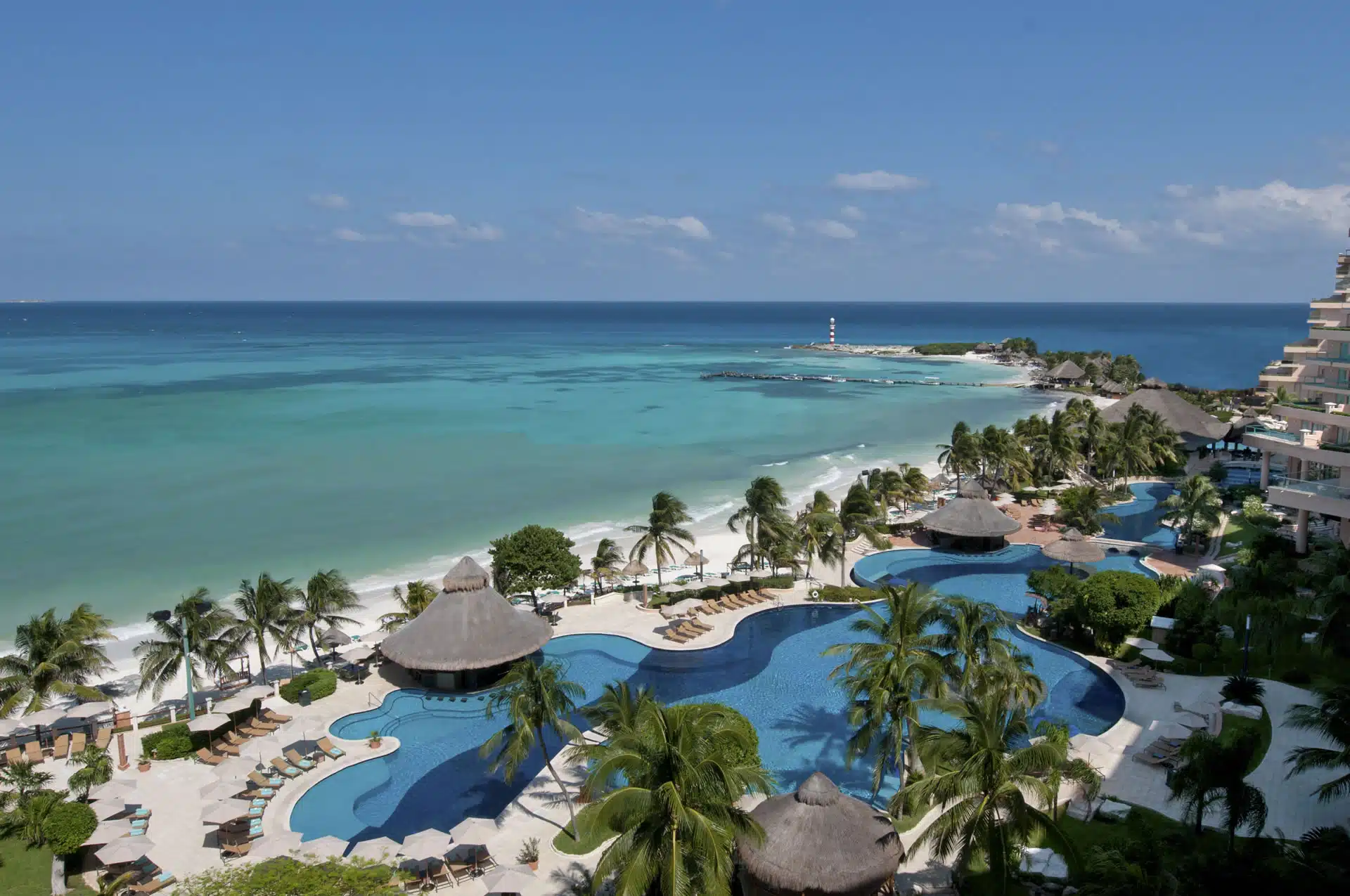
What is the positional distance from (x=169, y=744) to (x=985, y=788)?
20706 mm

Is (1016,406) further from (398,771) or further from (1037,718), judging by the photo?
(398,771)

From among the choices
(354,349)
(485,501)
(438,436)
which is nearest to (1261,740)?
(485,501)

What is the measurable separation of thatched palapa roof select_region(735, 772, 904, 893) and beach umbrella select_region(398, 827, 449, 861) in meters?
6.29

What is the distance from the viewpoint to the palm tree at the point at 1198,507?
1344 inches

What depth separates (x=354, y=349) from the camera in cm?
16725

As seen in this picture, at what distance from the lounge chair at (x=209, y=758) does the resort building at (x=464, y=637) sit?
17.2ft

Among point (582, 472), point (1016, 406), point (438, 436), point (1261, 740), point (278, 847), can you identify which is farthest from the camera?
point (1016, 406)

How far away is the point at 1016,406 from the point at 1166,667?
68.8 meters

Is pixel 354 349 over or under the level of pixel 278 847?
over

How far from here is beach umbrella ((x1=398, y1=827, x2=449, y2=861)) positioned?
661 inches

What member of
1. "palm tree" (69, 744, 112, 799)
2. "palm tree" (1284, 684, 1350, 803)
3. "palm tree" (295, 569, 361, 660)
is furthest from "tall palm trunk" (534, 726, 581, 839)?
"palm tree" (1284, 684, 1350, 803)

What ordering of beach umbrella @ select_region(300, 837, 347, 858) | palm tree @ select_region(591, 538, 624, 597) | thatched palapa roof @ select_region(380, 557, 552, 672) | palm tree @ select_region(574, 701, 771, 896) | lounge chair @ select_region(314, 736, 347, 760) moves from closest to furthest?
1. palm tree @ select_region(574, 701, 771, 896)
2. beach umbrella @ select_region(300, 837, 347, 858)
3. lounge chair @ select_region(314, 736, 347, 760)
4. thatched palapa roof @ select_region(380, 557, 552, 672)
5. palm tree @ select_region(591, 538, 624, 597)

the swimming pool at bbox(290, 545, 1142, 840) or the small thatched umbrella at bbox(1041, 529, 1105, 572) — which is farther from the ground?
the small thatched umbrella at bbox(1041, 529, 1105, 572)

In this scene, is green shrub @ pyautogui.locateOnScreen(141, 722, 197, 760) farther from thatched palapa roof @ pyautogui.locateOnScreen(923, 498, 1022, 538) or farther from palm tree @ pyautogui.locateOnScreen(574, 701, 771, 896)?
thatched palapa roof @ pyautogui.locateOnScreen(923, 498, 1022, 538)
